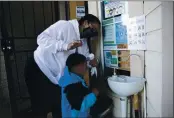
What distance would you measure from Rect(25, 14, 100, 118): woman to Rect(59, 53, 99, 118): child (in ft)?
0.28

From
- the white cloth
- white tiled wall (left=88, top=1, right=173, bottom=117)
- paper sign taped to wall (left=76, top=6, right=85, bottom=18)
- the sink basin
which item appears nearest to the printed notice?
white tiled wall (left=88, top=1, right=173, bottom=117)

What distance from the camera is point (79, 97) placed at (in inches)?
26.2

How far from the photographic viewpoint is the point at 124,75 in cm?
74

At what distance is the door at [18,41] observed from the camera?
1042 millimetres

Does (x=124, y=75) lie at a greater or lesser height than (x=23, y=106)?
greater

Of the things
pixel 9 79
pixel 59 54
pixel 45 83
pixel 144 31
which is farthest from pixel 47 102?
pixel 144 31

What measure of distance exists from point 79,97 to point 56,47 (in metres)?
0.28

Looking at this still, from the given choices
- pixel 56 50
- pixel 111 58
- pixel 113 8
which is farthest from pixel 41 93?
pixel 113 8

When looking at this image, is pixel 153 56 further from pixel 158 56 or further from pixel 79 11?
pixel 79 11

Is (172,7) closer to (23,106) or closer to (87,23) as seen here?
(87,23)

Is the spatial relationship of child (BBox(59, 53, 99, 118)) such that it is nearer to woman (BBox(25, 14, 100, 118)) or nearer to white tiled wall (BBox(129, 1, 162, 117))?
woman (BBox(25, 14, 100, 118))

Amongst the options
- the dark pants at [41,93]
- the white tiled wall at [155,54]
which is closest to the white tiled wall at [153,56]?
the white tiled wall at [155,54]

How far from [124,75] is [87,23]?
31 centimetres

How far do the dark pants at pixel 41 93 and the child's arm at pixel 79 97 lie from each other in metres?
0.19
